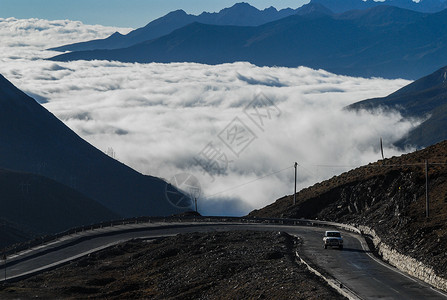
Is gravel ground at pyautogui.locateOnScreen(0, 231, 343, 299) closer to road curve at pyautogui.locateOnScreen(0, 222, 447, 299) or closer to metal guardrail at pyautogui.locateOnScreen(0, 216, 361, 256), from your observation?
road curve at pyautogui.locateOnScreen(0, 222, 447, 299)

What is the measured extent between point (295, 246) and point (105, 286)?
1542 centimetres

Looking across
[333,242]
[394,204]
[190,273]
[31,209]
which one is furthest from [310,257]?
[31,209]

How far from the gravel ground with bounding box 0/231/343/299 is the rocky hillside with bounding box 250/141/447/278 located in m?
7.79

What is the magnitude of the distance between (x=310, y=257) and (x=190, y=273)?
28.3 feet

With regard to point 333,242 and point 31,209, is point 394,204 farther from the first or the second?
point 31,209

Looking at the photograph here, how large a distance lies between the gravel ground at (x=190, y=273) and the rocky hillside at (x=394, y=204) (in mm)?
7786

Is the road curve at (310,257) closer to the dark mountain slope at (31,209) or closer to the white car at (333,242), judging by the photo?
the white car at (333,242)

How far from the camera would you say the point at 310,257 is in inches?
2064

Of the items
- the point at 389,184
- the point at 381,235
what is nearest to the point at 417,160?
the point at 389,184

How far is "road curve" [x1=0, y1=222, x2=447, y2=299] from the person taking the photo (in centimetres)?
3925

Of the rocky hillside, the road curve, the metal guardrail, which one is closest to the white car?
the road curve

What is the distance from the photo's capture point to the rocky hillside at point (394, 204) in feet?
160

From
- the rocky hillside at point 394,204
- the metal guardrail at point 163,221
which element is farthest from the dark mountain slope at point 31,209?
the rocky hillside at point 394,204

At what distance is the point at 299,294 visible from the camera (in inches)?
1484
